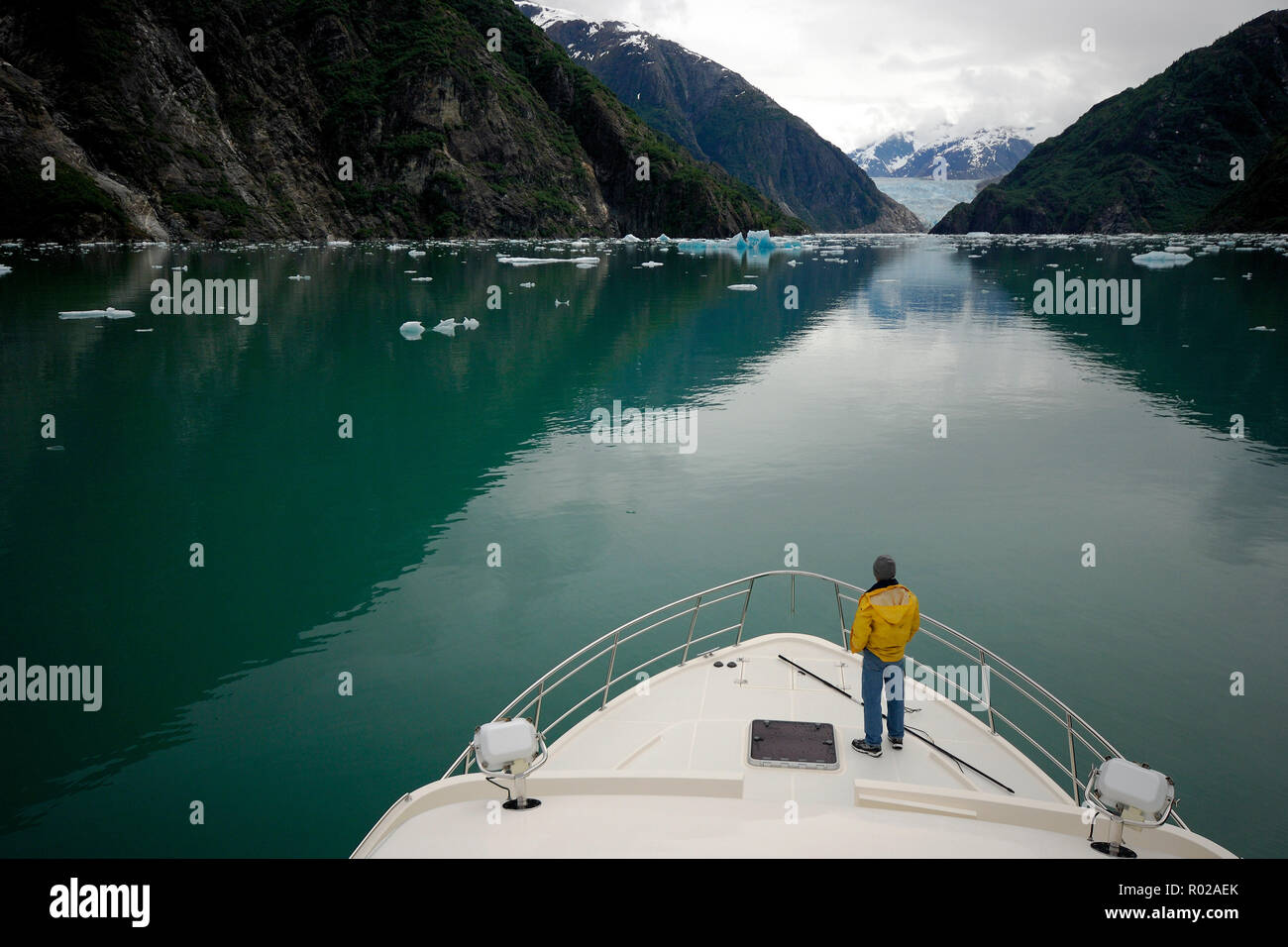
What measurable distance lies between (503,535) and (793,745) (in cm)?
1047

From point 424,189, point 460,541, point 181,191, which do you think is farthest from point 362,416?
point 424,189

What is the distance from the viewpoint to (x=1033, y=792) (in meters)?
8.29

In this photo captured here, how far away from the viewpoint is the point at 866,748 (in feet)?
28.5

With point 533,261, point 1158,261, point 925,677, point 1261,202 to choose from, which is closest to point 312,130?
point 533,261

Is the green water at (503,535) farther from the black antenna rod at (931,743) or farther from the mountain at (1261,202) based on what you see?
the mountain at (1261,202)

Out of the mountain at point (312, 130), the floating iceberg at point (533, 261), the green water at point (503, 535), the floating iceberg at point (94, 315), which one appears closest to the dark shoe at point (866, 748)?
the green water at point (503, 535)

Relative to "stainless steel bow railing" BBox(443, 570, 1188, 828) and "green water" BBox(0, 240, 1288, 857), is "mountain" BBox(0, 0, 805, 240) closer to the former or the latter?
"green water" BBox(0, 240, 1288, 857)

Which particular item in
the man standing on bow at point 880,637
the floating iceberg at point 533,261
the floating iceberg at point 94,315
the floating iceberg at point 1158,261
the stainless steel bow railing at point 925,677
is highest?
the floating iceberg at point 533,261

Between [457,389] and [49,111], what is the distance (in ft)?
371

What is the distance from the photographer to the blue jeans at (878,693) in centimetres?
854

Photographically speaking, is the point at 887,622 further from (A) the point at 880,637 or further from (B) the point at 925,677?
(B) the point at 925,677

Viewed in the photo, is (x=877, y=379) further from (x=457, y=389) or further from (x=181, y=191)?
(x=181, y=191)

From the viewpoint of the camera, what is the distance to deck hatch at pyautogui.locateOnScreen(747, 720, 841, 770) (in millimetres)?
8242

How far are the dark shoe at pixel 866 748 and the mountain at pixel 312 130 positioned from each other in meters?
126
